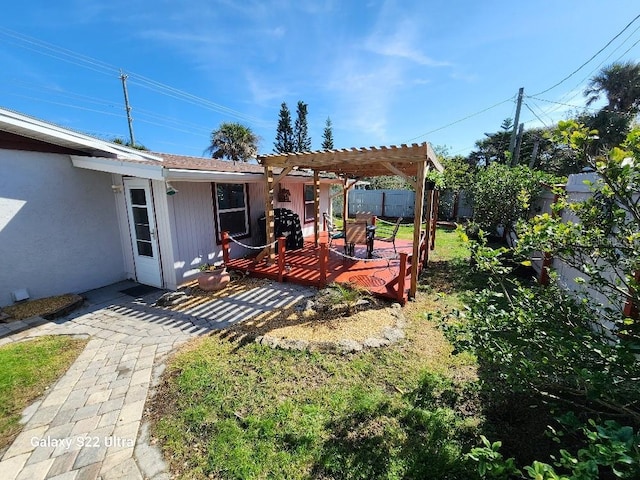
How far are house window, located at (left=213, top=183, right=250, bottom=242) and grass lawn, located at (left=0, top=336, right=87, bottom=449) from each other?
376 centimetres

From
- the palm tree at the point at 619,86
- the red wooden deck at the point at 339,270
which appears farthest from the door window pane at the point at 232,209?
the palm tree at the point at 619,86

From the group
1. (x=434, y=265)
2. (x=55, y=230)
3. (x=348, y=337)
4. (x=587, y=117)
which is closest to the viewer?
(x=348, y=337)

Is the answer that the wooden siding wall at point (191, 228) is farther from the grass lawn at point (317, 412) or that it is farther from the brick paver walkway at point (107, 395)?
the grass lawn at point (317, 412)

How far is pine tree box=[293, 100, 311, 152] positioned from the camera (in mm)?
33344

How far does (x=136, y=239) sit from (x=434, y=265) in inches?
305

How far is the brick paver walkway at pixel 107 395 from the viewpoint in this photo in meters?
2.27

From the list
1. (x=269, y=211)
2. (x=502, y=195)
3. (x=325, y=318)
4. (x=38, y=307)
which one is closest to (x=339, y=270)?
(x=325, y=318)

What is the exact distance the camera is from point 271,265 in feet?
23.3

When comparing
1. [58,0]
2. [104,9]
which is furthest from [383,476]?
[104,9]

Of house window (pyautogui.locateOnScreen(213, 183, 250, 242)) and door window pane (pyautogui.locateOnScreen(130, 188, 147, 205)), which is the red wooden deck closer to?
house window (pyautogui.locateOnScreen(213, 183, 250, 242))

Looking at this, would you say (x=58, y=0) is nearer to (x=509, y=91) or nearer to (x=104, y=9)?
(x=104, y=9)

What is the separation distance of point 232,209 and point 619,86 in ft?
89.3

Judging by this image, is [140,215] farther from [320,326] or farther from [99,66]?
[99,66]

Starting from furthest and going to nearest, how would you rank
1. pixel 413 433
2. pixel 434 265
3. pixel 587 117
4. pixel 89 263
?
pixel 587 117
pixel 434 265
pixel 89 263
pixel 413 433
